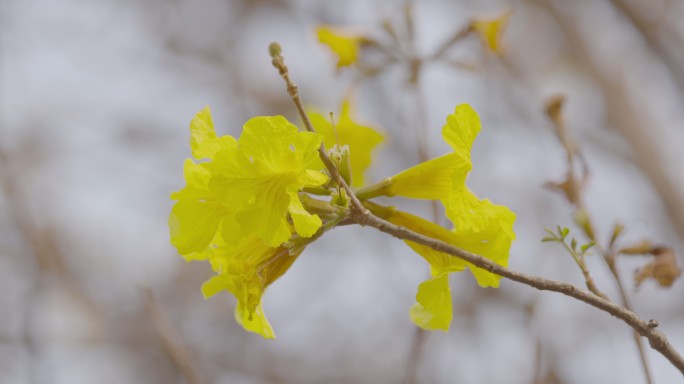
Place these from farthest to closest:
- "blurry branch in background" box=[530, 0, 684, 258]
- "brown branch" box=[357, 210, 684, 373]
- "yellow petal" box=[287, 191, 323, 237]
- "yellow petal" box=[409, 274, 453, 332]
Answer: "blurry branch in background" box=[530, 0, 684, 258] < "yellow petal" box=[409, 274, 453, 332] < "yellow petal" box=[287, 191, 323, 237] < "brown branch" box=[357, 210, 684, 373]

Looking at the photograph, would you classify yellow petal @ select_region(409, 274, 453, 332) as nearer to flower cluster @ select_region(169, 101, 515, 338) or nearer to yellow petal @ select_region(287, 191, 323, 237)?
flower cluster @ select_region(169, 101, 515, 338)

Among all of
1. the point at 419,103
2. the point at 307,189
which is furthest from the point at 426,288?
the point at 419,103

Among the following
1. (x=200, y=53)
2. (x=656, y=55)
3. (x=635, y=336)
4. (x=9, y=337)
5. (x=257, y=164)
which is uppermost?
(x=200, y=53)

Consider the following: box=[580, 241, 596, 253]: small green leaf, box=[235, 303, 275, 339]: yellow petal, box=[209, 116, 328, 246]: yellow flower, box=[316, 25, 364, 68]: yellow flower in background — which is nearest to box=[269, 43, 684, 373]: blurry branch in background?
box=[209, 116, 328, 246]: yellow flower

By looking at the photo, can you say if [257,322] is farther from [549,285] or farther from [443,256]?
[549,285]

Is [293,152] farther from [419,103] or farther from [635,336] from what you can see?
[419,103]
